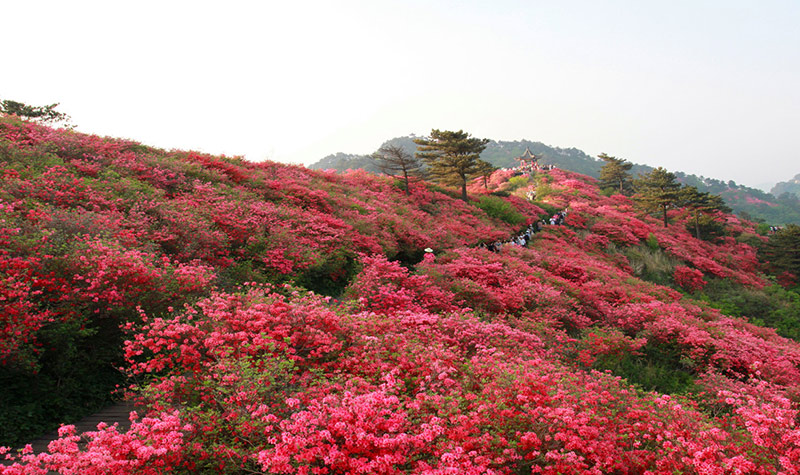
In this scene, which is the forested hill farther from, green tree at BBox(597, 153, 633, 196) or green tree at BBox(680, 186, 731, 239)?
green tree at BBox(680, 186, 731, 239)

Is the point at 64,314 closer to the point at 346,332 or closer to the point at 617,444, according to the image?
the point at 346,332

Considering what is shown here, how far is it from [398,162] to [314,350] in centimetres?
1757

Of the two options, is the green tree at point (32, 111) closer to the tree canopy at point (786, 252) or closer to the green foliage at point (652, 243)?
the green foliage at point (652, 243)

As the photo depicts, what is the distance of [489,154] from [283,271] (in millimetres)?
138147

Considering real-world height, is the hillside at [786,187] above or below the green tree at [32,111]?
above

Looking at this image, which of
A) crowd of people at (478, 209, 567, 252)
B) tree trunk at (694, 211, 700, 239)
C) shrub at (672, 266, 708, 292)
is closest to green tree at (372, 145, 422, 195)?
crowd of people at (478, 209, 567, 252)

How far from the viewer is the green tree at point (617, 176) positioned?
47.8 meters

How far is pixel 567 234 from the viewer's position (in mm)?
22172

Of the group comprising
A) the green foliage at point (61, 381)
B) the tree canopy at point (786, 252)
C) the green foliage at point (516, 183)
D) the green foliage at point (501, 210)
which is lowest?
the green foliage at point (61, 381)

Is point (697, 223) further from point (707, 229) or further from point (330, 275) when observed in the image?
point (330, 275)

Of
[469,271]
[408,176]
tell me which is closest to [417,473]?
[469,271]

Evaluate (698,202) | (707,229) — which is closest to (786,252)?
(707,229)

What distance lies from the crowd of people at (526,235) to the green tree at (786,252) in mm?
13395

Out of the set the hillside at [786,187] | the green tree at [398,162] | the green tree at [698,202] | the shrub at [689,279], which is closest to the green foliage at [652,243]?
the shrub at [689,279]
